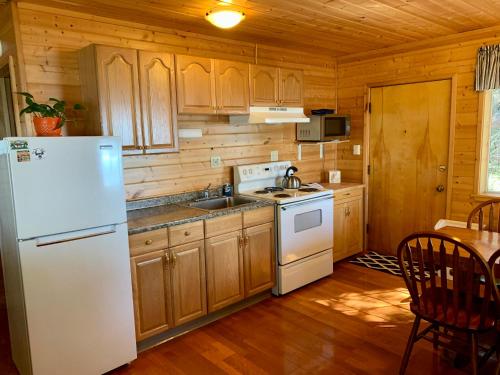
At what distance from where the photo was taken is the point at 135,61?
2668mm

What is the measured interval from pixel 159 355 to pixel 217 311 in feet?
2.03

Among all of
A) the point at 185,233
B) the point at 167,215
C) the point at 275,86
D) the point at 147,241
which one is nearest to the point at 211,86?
the point at 275,86

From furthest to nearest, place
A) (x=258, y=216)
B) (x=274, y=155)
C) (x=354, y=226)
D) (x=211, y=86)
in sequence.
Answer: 1. (x=354, y=226)
2. (x=274, y=155)
3. (x=258, y=216)
4. (x=211, y=86)

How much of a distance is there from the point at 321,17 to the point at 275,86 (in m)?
0.79

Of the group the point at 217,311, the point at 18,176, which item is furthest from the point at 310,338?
the point at 18,176

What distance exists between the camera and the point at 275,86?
3602 mm

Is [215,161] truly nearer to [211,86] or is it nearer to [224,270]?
[211,86]

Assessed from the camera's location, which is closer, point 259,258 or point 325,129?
point 259,258

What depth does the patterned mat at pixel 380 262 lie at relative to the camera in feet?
13.2

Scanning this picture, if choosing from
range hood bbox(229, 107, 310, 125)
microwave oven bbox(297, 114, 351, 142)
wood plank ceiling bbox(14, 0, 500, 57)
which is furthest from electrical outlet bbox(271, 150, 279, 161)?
wood plank ceiling bbox(14, 0, 500, 57)

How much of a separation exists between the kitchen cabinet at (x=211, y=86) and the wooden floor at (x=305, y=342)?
1749mm

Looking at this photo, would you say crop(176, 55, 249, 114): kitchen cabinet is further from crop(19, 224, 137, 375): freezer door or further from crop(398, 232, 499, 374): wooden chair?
crop(398, 232, 499, 374): wooden chair

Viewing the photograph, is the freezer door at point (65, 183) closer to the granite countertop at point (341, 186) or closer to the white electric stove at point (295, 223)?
the white electric stove at point (295, 223)

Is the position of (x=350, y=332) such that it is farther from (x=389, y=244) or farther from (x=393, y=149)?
(x=393, y=149)
